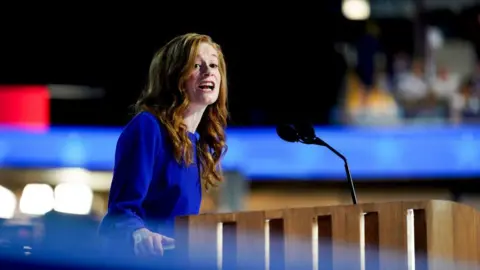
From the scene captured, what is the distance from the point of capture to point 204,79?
257cm

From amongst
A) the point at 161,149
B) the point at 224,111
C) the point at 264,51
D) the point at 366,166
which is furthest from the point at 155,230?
the point at 264,51

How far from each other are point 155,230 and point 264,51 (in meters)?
6.06

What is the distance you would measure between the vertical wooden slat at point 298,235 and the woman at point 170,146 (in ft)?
0.93

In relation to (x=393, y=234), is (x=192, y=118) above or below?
above

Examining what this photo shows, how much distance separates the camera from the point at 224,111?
2.69 meters

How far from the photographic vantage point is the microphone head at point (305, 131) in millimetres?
2609

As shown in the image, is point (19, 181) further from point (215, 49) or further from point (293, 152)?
point (215, 49)

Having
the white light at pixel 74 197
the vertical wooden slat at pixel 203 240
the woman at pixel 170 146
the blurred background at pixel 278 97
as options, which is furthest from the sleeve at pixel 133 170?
the white light at pixel 74 197

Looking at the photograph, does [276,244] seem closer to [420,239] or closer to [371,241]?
[371,241]

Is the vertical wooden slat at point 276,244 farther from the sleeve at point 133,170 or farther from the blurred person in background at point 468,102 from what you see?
the blurred person in background at point 468,102

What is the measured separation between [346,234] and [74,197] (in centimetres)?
601

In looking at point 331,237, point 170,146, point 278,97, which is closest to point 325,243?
point 331,237

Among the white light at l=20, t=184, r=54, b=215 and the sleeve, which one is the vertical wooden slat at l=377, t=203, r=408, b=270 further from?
the white light at l=20, t=184, r=54, b=215

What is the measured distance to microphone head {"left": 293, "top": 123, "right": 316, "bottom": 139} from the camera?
2609 mm
